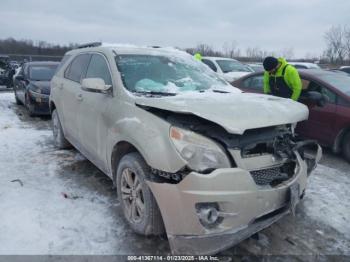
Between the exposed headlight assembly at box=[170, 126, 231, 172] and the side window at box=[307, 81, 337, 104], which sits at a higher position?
the side window at box=[307, 81, 337, 104]

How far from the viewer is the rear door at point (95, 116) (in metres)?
3.54

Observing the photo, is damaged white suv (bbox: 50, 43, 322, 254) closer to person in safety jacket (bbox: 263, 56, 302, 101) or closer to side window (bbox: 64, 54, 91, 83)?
side window (bbox: 64, 54, 91, 83)

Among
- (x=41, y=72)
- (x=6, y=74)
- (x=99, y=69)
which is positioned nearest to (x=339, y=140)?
(x=99, y=69)

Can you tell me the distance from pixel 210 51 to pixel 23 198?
4332cm

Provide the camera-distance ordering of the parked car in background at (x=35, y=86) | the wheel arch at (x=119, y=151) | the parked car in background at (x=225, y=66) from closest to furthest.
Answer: the wheel arch at (x=119, y=151) → the parked car in background at (x=35, y=86) → the parked car in background at (x=225, y=66)

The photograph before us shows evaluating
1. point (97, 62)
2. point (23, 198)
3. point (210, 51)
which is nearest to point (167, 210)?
point (23, 198)

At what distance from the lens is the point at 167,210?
2.47 meters

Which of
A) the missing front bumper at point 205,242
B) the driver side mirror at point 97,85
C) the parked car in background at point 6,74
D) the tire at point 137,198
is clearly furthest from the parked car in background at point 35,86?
the missing front bumper at point 205,242

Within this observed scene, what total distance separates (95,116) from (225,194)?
1953mm

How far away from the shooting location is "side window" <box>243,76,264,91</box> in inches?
272

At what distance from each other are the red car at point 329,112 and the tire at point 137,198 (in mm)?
3771

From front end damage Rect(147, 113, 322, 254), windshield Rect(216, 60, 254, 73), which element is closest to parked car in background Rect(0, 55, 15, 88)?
windshield Rect(216, 60, 254, 73)

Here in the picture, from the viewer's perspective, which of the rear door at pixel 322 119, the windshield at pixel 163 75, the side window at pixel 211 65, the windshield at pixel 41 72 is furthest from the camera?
the side window at pixel 211 65

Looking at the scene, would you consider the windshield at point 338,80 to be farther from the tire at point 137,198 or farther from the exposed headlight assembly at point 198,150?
the tire at point 137,198
